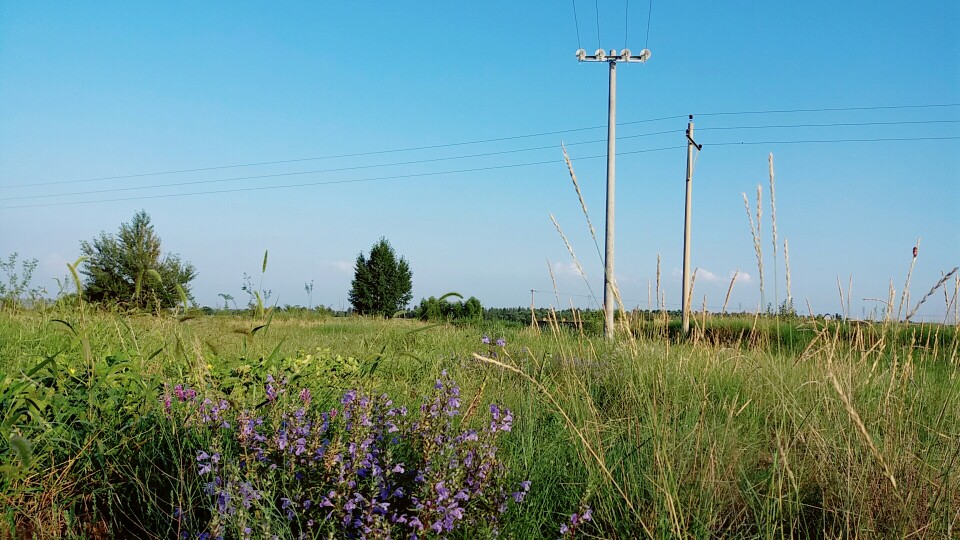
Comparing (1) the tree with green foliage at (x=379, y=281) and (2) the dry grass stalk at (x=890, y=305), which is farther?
(1) the tree with green foliage at (x=379, y=281)

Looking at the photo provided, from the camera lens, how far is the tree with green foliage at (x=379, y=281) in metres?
33.1

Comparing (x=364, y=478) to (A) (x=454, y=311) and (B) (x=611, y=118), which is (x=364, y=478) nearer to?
(A) (x=454, y=311)

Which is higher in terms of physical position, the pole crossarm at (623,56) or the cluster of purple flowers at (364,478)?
the pole crossarm at (623,56)

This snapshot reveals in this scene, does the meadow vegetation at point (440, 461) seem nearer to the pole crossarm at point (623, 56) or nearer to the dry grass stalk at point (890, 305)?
the dry grass stalk at point (890, 305)

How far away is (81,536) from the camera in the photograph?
99.7 inches

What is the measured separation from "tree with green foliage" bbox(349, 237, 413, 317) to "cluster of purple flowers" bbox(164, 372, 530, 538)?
30.7m

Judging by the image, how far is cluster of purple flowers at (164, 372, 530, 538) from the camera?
1927 mm

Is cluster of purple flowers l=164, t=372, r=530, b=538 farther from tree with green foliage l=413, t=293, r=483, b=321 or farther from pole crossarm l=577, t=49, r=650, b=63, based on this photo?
pole crossarm l=577, t=49, r=650, b=63

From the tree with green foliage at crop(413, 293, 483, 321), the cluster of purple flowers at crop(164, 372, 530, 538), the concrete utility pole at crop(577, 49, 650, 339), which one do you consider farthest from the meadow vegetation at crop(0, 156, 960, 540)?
the concrete utility pole at crop(577, 49, 650, 339)

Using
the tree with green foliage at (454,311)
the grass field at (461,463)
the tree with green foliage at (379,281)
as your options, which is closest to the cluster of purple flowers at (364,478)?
the grass field at (461,463)

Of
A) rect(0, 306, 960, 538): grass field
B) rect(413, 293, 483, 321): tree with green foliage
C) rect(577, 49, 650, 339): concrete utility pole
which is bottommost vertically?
rect(0, 306, 960, 538): grass field

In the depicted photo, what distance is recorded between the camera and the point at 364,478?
7.00 feet

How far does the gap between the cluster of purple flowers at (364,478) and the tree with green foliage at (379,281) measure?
1210 inches

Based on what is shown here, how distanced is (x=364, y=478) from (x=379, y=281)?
31.5 metres
